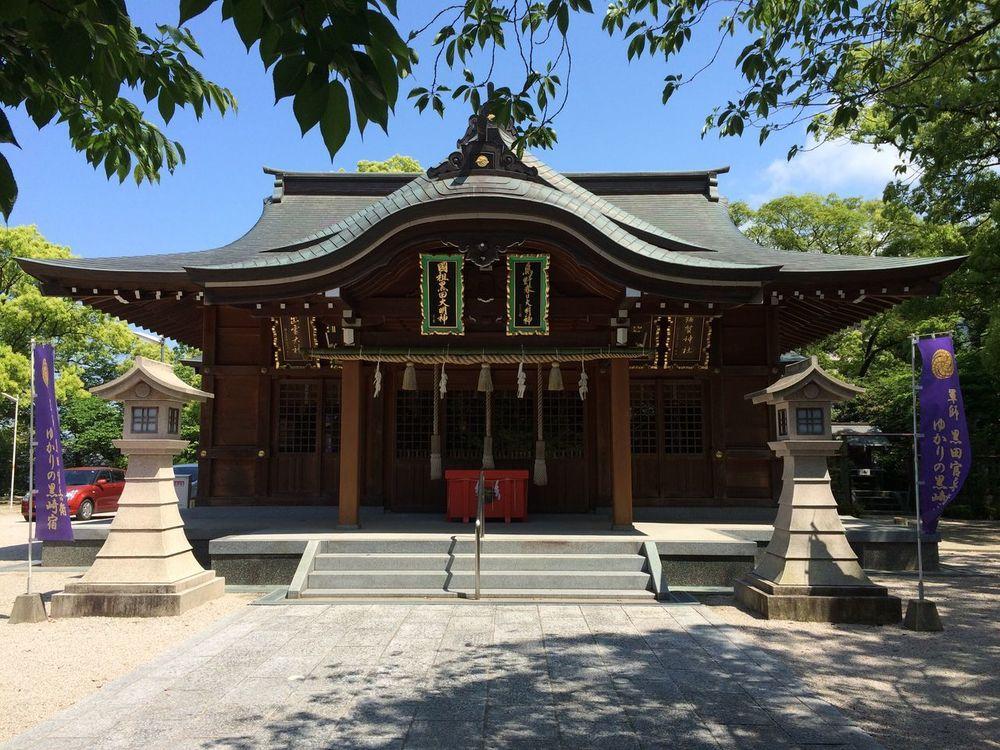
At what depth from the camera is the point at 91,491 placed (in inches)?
748

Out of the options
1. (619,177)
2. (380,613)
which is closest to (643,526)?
(380,613)

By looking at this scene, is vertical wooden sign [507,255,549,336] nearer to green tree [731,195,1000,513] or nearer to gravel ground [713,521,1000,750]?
gravel ground [713,521,1000,750]

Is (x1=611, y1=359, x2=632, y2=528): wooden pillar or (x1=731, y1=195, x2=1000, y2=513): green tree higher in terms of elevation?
(x1=731, y1=195, x2=1000, y2=513): green tree

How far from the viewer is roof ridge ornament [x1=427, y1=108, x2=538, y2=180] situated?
10086 millimetres

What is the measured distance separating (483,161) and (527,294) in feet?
7.51

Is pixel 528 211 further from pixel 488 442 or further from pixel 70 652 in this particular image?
pixel 70 652

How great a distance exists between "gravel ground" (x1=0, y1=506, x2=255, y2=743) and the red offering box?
137 inches

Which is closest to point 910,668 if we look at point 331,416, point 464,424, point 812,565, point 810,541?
point 812,565

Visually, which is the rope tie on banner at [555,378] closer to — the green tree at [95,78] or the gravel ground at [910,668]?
the gravel ground at [910,668]

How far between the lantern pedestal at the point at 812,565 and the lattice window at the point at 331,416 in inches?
293

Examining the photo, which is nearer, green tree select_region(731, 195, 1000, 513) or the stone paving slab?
the stone paving slab

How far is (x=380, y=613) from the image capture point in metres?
7.04

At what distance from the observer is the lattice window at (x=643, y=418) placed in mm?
11641

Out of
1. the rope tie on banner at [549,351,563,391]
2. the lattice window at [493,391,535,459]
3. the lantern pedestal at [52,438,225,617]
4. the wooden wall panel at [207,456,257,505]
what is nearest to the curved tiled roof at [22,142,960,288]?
the rope tie on banner at [549,351,563,391]
